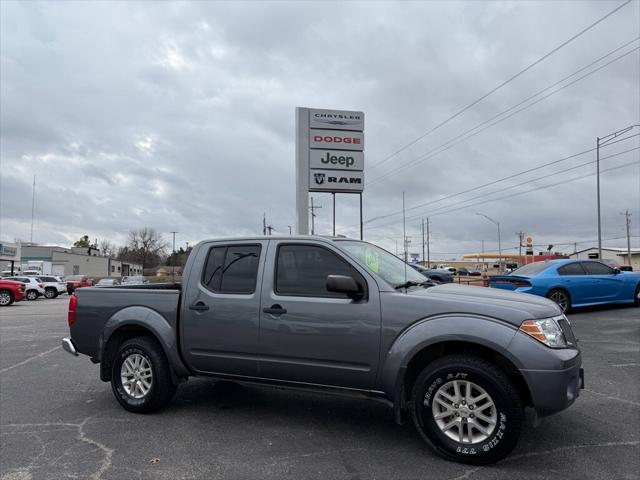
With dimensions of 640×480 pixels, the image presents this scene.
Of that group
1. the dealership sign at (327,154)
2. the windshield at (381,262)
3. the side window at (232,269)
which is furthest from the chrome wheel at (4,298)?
the windshield at (381,262)

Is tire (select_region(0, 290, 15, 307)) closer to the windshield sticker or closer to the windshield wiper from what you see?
the windshield sticker

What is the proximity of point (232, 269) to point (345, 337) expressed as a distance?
1470 millimetres

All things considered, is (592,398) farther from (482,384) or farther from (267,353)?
(267,353)

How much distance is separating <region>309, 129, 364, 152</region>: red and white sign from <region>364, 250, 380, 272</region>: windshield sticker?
13.7 m

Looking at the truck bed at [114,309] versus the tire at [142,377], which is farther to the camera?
the truck bed at [114,309]

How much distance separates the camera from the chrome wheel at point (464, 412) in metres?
3.81

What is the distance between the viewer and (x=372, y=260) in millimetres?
4816

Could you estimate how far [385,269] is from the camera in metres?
4.76

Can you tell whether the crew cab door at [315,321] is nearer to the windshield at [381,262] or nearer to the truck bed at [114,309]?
the windshield at [381,262]

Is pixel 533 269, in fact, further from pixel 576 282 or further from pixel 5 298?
pixel 5 298

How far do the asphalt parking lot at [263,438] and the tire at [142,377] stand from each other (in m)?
0.15

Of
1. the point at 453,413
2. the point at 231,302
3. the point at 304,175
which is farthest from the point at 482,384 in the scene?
the point at 304,175

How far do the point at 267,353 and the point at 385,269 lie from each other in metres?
1.36

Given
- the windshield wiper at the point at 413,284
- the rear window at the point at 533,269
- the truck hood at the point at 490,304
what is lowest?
the truck hood at the point at 490,304
